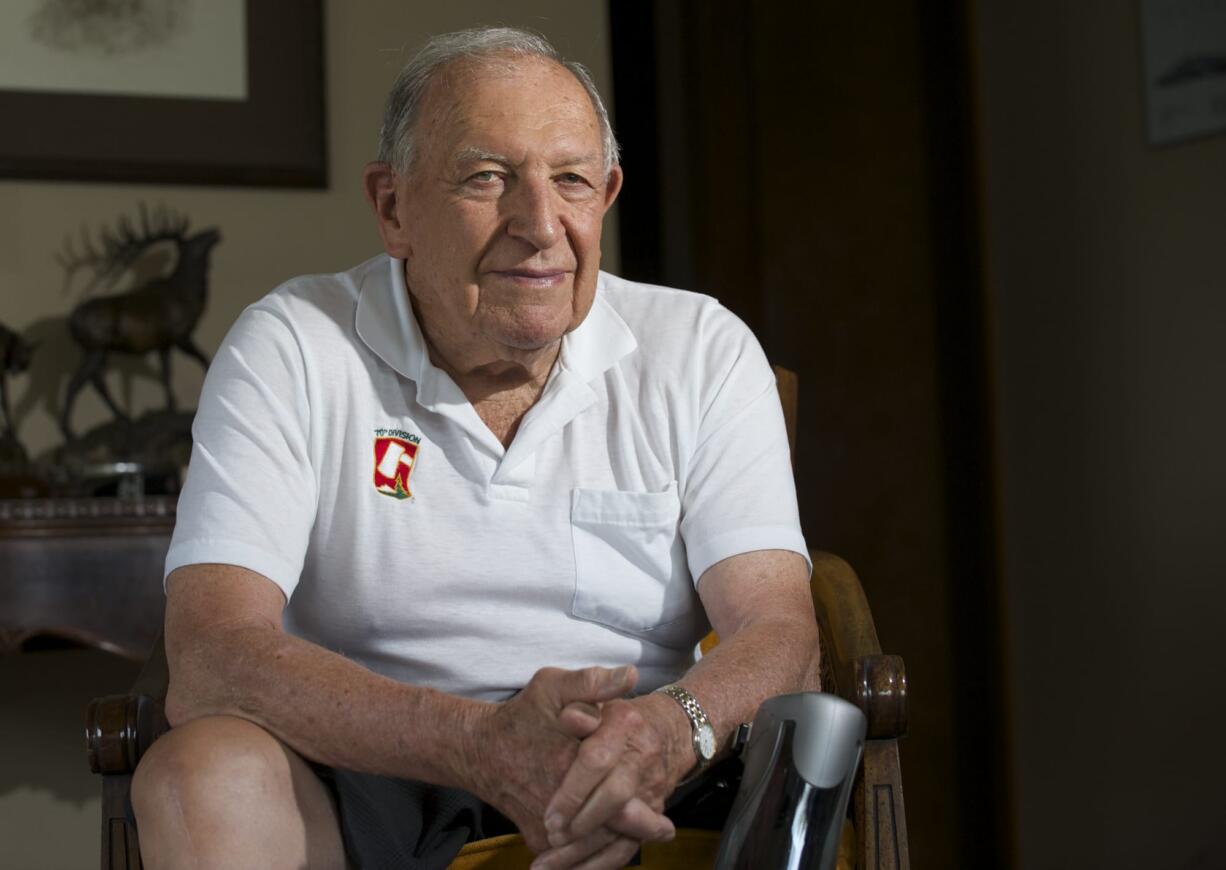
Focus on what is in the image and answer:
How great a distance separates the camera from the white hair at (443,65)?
58.8 inches

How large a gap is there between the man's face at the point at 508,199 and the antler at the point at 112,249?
1319 mm

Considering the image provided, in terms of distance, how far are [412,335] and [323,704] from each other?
46 centimetres

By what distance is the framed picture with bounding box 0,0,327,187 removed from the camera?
259cm

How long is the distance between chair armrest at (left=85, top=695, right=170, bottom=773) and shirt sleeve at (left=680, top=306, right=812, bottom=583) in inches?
23.0

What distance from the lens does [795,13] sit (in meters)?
2.71

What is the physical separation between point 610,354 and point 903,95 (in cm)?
140

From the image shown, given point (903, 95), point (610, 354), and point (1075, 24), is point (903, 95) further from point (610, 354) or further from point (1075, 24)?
point (610, 354)

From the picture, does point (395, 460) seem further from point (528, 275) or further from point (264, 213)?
point (264, 213)

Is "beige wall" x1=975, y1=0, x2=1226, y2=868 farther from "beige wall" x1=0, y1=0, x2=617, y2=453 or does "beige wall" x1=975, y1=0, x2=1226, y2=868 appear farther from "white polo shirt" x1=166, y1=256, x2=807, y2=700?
"white polo shirt" x1=166, y1=256, x2=807, y2=700

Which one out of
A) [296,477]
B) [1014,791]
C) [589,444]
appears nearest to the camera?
[296,477]

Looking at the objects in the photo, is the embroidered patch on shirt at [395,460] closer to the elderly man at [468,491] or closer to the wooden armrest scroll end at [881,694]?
the elderly man at [468,491]

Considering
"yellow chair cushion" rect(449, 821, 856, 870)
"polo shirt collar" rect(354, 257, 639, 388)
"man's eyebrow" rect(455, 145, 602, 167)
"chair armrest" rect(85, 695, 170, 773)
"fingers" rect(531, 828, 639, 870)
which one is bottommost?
"yellow chair cushion" rect(449, 821, 856, 870)

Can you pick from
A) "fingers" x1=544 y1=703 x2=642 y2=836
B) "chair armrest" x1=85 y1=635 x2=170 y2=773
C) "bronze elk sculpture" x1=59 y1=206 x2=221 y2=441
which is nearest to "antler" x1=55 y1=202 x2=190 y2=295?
"bronze elk sculpture" x1=59 y1=206 x2=221 y2=441

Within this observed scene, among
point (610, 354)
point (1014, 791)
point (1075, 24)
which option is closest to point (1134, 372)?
point (1075, 24)
